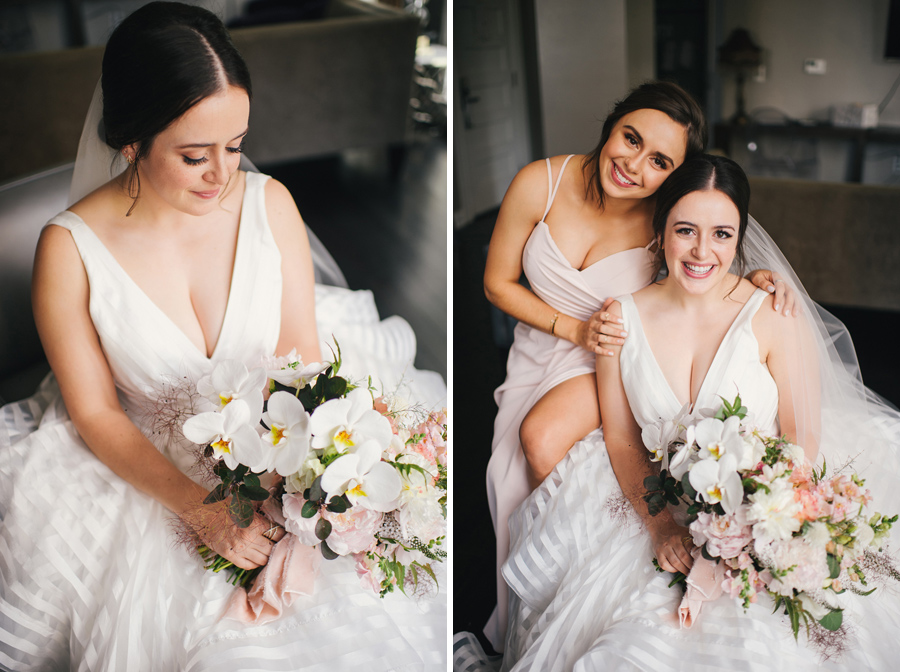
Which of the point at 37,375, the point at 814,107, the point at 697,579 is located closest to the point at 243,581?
the point at 697,579

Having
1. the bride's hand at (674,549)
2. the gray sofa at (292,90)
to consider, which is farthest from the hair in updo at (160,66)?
the gray sofa at (292,90)

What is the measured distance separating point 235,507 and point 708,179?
3.29 feet

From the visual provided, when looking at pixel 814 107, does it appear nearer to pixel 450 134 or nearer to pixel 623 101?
pixel 623 101

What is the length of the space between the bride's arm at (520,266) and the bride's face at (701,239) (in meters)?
0.21

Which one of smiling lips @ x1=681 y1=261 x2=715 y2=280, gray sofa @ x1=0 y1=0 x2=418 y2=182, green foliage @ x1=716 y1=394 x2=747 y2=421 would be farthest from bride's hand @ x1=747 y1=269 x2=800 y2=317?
gray sofa @ x1=0 y1=0 x2=418 y2=182

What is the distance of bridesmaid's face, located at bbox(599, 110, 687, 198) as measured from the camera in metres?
1.29

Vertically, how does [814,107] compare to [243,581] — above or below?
above

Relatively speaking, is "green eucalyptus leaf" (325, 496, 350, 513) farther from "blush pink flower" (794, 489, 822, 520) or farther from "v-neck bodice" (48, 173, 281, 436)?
"blush pink flower" (794, 489, 822, 520)

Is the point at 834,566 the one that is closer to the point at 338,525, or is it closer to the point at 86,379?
the point at 338,525

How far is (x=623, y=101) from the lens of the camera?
4.44ft

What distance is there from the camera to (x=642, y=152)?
1312 mm

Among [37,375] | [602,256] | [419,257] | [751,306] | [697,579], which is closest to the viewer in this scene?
[697,579]

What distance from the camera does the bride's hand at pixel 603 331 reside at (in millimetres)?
1406

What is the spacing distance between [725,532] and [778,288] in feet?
1.68
